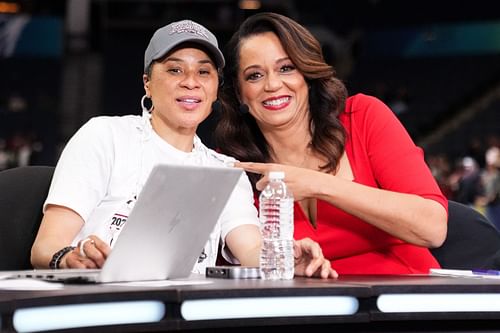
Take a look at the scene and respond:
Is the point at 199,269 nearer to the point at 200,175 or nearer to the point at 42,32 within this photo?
the point at 200,175

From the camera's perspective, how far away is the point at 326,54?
63.3 feet

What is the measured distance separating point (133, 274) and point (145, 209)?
183mm

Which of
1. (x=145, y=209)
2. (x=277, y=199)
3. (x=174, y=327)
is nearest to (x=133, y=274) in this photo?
(x=145, y=209)

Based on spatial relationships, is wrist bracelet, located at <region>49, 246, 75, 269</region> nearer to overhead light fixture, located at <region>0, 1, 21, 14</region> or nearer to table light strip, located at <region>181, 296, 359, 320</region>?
table light strip, located at <region>181, 296, 359, 320</region>

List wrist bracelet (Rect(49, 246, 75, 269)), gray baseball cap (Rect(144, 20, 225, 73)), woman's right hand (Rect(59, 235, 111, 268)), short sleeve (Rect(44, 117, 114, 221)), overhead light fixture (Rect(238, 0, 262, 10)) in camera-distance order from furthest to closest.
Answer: overhead light fixture (Rect(238, 0, 262, 10))
gray baseball cap (Rect(144, 20, 225, 73))
short sleeve (Rect(44, 117, 114, 221))
wrist bracelet (Rect(49, 246, 75, 269))
woman's right hand (Rect(59, 235, 111, 268))

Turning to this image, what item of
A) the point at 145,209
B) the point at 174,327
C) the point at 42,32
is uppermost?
the point at 42,32

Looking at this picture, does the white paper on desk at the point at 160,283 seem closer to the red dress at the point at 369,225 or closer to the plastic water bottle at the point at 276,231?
the plastic water bottle at the point at 276,231

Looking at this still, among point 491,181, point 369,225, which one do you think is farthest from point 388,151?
point 491,181

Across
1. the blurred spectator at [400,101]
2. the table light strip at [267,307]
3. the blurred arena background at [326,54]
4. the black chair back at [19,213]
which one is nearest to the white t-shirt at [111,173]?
the black chair back at [19,213]

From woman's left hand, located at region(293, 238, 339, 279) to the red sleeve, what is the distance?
61 centimetres

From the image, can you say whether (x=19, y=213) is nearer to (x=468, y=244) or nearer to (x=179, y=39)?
(x=179, y=39)

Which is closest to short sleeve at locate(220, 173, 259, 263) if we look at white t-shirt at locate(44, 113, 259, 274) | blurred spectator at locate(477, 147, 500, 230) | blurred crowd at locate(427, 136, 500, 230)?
white t-shirt at locate(44, 113, 259, 274)

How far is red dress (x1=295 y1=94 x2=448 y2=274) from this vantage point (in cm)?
284

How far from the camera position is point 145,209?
174 centimetres
